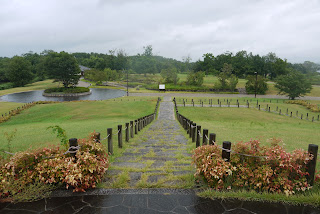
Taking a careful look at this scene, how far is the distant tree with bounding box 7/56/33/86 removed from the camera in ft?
225

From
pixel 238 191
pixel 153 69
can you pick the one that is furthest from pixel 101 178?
pixel 153 69

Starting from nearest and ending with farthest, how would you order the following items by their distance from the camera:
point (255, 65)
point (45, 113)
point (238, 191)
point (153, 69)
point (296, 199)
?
point (296, 199) → point (238, 191) → point (45, 113) → point (255, 65) → point (153, 69)

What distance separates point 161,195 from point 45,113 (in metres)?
25.7

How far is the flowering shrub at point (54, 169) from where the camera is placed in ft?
12.9

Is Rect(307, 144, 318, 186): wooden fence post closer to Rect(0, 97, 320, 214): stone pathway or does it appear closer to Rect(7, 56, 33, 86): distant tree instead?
Rect(0, 97, 320, 214): stone pathway

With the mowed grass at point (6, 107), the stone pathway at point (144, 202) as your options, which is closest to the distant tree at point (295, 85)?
the stone pathway at point (144, 202)

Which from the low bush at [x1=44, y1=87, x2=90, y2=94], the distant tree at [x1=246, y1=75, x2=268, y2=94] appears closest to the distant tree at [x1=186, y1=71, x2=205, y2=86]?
the distant tree at [x1=246, y1=75, x2=268, y2=94]

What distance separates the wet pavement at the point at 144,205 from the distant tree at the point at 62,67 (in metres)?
59.4

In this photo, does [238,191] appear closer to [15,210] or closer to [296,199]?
[296,199]

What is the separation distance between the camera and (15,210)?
11.4 feet

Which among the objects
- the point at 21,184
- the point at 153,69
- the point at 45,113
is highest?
the point at 153,69

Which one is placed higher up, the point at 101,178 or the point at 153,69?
the point at 153,69

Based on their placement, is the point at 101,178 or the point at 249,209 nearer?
the point at 249,209

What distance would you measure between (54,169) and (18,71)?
81792 mm
